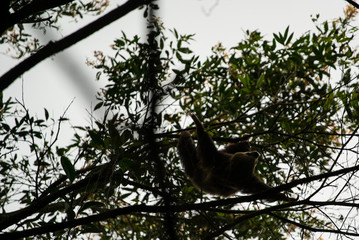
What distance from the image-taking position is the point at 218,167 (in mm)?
5555

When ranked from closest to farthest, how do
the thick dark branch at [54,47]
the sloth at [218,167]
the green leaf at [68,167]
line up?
the thick dark branch at [54,47] → the green leaf at [68,167] → the sloth at [218,167]

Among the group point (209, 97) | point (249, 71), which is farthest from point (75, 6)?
point (249, 71)

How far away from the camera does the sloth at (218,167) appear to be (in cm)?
509

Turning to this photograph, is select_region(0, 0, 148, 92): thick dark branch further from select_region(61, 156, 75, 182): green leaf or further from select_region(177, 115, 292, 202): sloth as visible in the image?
select_region(177, 115, 292, 202): sloth

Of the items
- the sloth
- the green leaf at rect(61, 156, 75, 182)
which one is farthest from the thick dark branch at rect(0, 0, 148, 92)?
the sloth

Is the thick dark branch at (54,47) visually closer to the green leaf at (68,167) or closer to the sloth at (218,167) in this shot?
the green leaf at (68,167)

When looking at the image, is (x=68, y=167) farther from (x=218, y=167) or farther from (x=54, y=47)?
(x=218, y=167)

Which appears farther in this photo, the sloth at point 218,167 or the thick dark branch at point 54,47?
the sloth at point 218,167

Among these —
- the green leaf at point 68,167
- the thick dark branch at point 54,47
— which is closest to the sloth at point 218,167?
the green leaf at point 68,167

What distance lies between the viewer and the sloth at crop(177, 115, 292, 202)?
16.7 feet

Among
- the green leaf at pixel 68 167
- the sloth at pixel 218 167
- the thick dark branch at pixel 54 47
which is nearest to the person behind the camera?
the thick dark branch at pixel 54 47

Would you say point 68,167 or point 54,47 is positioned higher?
point 68,167

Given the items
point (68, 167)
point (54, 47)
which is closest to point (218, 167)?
point (68, 167)

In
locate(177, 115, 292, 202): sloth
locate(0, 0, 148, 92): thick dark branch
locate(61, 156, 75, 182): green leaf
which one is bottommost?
locate(0, 0, 148, 92): thick dark branch
